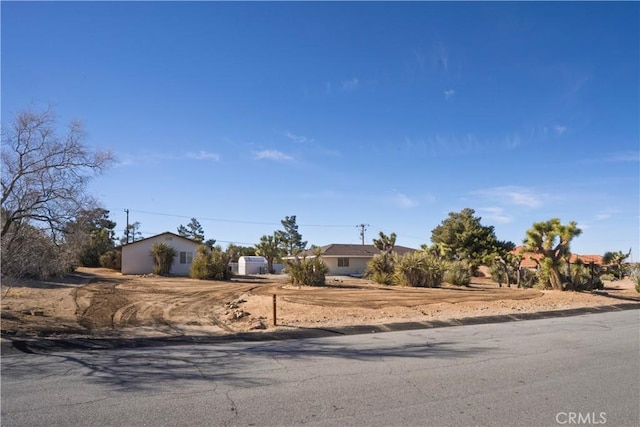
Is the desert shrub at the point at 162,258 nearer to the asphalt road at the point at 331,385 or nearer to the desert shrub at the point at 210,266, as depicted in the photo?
the desert shrub at the point at 210,266

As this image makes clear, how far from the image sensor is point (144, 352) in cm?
839

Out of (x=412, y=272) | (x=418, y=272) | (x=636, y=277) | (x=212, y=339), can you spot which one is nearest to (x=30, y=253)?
(x=212, y=339)

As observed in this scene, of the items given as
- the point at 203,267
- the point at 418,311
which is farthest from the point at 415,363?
the point at 203,267

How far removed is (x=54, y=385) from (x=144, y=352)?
237cm

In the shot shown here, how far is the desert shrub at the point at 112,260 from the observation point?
50594 millimetres

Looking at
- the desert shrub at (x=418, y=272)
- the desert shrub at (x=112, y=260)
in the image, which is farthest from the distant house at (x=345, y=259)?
the desert shrub at (x=418, y=272)

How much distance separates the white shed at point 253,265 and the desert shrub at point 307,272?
2456 cm

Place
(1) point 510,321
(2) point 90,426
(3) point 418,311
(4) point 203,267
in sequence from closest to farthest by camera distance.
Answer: (2) point 90,426, (1) point 510,321, (3) point 418,311, (4) point 203,267

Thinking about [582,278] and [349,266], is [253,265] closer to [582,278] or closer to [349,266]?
[349,266]

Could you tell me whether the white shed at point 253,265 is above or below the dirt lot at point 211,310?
above

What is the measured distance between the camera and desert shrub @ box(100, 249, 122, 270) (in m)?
50.6

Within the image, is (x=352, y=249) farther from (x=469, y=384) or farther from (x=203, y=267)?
(x=469, y=384)

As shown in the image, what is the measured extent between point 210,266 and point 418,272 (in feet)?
→ 52.9

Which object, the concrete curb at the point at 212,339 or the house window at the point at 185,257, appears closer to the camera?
the concrete curb at the point at 212,339
